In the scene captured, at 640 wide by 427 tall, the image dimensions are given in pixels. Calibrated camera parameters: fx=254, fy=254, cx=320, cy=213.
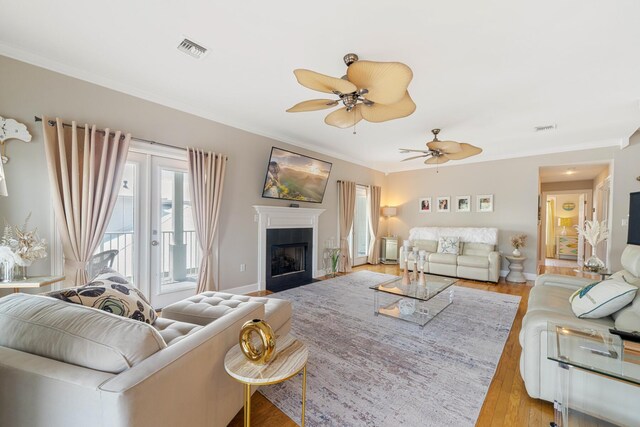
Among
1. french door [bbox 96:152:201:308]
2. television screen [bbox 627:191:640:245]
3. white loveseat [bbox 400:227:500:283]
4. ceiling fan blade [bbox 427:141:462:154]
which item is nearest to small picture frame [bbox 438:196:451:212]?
white loveseat [bbox 400:227:500:283]

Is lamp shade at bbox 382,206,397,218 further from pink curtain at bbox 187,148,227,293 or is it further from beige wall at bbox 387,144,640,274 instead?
pink curtain at bbox 187,148,227,293

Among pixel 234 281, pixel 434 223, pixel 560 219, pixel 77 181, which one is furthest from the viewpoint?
pixel 560 219

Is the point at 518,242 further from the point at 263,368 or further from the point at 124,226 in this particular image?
the point at 124,226

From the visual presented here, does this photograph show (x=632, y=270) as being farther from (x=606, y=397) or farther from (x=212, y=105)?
(x=212, y=105)

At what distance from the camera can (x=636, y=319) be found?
5.09 feet

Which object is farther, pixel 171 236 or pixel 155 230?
pixel 171 236

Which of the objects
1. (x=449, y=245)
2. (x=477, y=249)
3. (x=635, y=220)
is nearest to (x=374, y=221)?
(x=449, y=245)

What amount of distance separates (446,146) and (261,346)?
3313mm

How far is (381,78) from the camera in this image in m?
1.76

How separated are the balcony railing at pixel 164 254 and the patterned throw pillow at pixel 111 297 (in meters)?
1.65

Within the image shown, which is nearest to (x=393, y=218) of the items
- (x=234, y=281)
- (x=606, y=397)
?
(x=234, y=281)

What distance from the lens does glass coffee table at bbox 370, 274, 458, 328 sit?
2.95 meters

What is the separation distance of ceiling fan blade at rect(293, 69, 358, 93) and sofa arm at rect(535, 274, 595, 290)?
301 centimetres

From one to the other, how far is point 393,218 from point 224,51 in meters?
6.05
